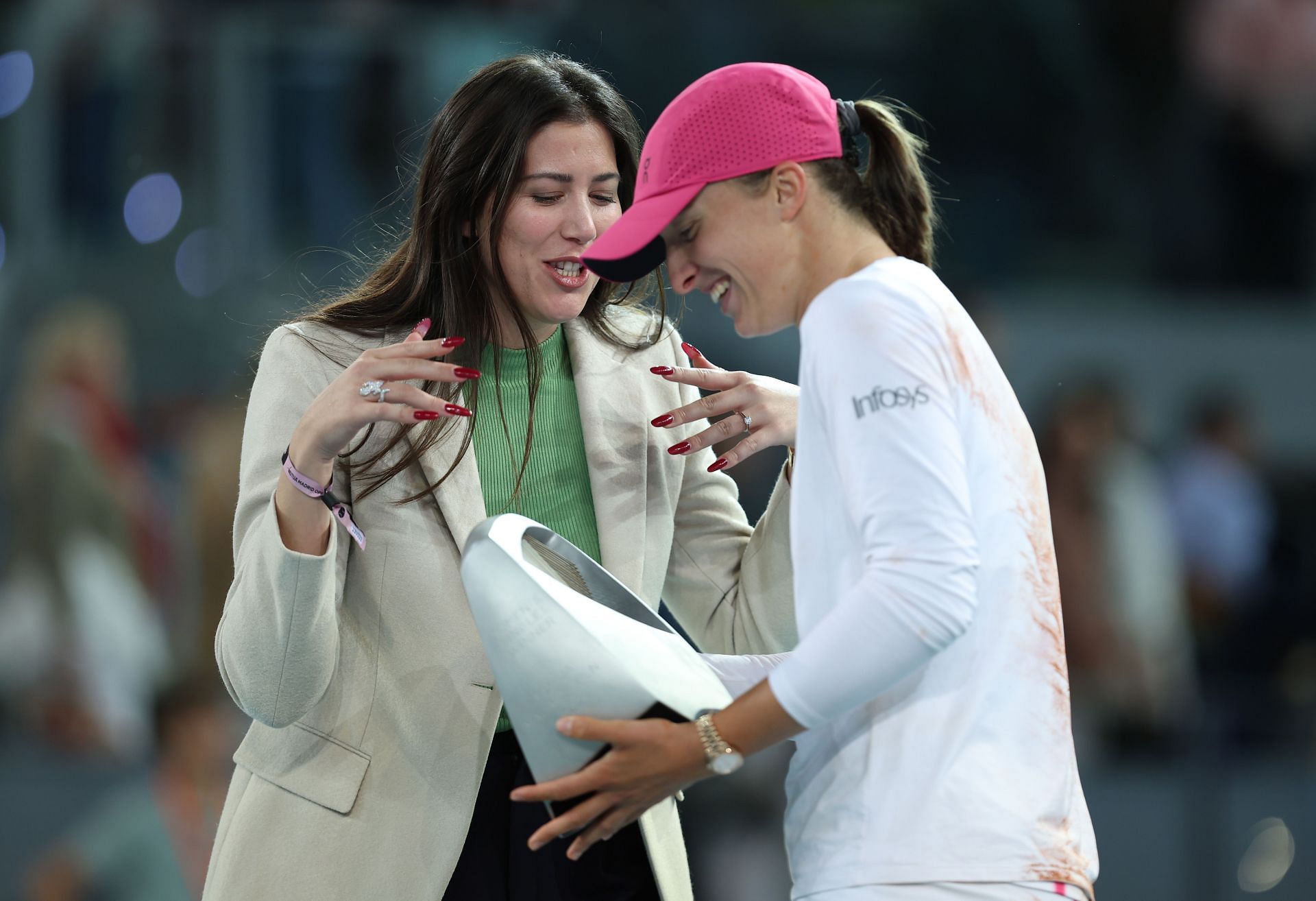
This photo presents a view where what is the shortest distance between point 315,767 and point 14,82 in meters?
3.55

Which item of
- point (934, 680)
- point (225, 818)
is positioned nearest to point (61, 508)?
point (225, 818)

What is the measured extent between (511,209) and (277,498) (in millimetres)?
486

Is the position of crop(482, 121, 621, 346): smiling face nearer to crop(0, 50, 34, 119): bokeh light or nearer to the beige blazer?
the beige blazer

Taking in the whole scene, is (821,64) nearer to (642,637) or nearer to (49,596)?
(49,596)

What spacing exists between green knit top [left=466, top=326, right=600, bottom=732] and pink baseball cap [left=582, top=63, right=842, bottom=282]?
50 cm

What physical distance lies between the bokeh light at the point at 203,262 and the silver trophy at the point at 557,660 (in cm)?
341

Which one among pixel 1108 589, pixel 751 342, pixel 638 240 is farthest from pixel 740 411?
pixel 751 342

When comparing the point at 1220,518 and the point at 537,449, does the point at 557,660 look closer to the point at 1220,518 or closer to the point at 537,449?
the point at 537,449

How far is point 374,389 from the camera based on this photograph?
158 centimetres

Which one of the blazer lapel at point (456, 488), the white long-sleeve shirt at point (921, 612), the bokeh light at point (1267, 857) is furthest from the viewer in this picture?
the bokeh light at point (1267, 857)

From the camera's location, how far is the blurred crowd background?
3994mm

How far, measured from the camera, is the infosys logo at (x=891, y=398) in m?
1.29

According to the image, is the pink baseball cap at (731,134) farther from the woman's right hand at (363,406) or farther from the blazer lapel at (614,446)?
the blazer lapel at (614,446)

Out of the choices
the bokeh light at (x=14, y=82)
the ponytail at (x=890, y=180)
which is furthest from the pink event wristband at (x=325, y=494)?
the bokeh light at (x=14, y=82)
